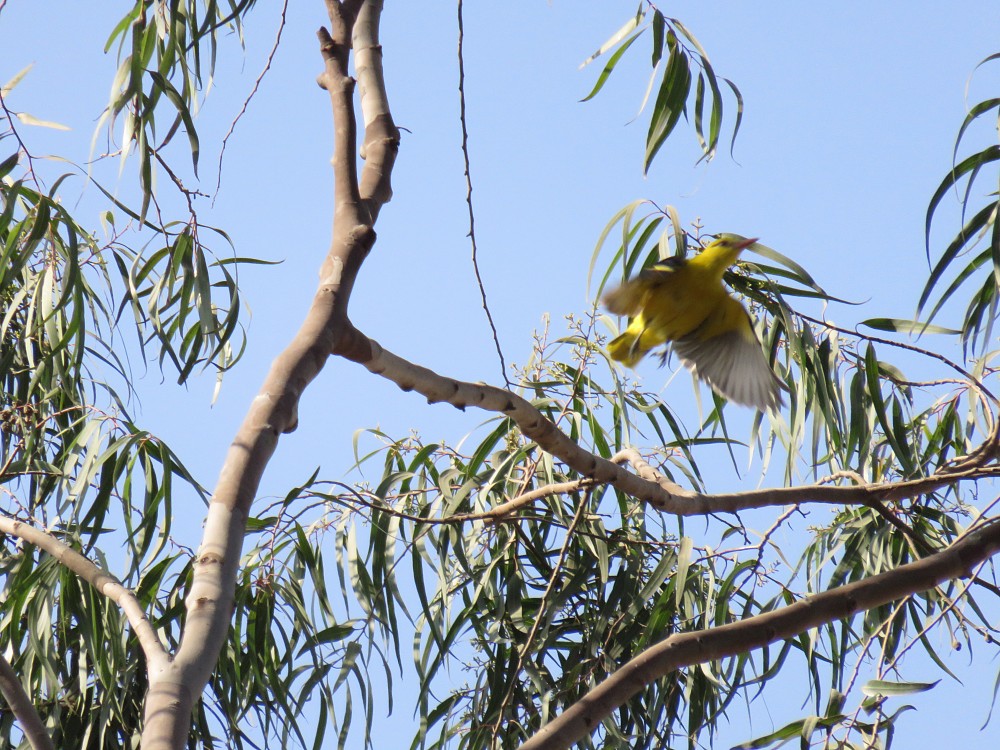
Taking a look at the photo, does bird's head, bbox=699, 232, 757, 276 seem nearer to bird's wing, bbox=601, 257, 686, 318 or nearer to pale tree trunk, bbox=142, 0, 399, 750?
bird's wing, bbox=601, 257, 686, 318

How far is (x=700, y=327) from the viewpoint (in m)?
3.17

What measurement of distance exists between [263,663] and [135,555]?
0.36 metres

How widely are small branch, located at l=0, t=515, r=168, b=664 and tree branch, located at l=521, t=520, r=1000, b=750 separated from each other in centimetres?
53

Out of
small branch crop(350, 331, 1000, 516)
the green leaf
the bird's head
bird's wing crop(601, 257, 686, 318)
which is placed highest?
bird's wing crop(601, 257, 686, 318)

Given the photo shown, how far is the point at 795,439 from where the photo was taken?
2.28 meters

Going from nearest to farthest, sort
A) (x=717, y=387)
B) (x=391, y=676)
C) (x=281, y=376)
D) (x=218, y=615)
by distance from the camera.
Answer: (x=218, y=615), (x=281, y=376), (x=391, y=676), (x=717, y=387)

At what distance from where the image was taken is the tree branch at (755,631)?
1511 mm

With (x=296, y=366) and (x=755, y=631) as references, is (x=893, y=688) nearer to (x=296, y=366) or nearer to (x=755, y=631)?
(x=755, y=631)

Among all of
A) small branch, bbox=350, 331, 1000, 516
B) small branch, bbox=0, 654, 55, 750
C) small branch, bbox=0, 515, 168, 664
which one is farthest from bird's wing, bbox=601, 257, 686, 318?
small branch, bbox=0, 654, 55, 750

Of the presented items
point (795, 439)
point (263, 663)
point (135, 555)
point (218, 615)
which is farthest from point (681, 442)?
point (218, 615)

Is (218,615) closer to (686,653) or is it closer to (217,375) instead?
(686,653)

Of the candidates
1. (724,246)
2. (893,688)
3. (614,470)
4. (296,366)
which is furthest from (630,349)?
(296,366)

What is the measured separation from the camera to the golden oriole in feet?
8.82

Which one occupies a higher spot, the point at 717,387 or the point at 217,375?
the point at 717,387
